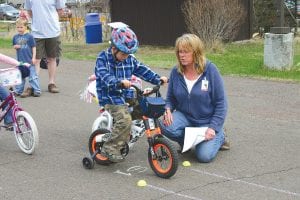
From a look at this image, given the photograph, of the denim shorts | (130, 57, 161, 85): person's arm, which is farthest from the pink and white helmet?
the denim shorts

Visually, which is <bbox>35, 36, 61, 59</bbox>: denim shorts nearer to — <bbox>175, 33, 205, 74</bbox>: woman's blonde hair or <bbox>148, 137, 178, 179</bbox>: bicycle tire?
<bbox>175, 33, 205, 74</bbox>: woman's blonde hair

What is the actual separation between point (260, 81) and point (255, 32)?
9893 millimetres

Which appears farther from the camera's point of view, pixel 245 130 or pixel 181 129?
pixel 245 130

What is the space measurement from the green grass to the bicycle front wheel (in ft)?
19.6

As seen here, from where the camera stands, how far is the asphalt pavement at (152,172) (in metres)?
4.77

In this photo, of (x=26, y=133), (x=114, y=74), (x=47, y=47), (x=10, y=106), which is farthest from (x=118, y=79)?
(x=47, y=47)

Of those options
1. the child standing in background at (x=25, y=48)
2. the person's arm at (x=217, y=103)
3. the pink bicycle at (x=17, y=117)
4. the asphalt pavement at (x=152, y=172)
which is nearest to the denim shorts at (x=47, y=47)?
the child standing in background at (x=25, y=48)

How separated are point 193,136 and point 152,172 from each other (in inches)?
23.0

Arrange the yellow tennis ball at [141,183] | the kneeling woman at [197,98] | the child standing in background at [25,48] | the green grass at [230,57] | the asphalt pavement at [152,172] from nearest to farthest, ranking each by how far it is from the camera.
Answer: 1. the asphalt pavement at [152,172]
2. the yellow tennis ball at [141,183]
3. the kneeling woman at [197,98]
4. the child standing in background at [25,48]
5. the green grass at [230,57]

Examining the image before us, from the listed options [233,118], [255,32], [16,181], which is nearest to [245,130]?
[233,118]

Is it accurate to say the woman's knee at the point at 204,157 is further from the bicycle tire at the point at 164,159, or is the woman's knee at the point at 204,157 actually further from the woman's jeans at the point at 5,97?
the woman's jeans at the point at 5,97

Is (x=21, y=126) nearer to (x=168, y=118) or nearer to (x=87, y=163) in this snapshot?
(x=87, y=163)

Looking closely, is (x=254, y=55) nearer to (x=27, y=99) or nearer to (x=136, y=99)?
(x=27, y=99)

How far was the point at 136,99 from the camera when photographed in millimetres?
5438
